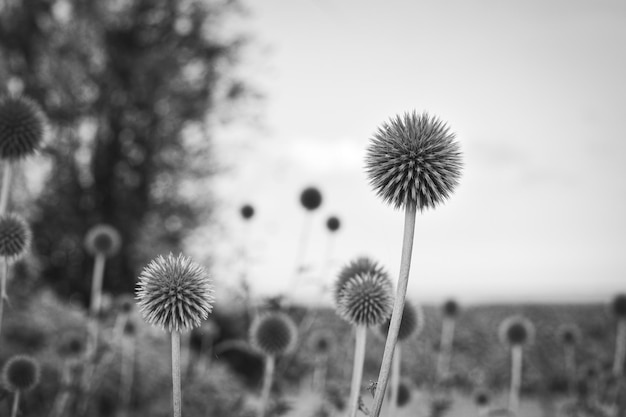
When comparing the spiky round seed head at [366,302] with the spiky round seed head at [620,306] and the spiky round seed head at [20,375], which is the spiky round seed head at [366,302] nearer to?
the spiky round seed head at [20,375]

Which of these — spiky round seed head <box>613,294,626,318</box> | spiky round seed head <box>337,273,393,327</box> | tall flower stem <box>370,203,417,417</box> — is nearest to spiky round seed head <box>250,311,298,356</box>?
spiky round seed head <box>337,273,393,327</box>

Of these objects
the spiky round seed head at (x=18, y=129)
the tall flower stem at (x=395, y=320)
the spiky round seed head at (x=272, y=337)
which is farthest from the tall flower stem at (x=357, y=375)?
the spiky round seed head at (x=18, y=129)

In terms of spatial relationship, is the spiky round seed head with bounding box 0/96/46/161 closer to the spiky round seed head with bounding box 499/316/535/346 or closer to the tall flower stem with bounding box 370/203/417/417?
the tall flower stem with bounding box 370/203/417/417

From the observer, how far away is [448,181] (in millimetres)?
2822

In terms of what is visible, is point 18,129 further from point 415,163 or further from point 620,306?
point 620,306

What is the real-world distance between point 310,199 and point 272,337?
227 centimetres

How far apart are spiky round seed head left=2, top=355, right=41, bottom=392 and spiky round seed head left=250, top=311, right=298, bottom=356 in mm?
1781

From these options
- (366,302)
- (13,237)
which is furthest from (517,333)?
(13,237)

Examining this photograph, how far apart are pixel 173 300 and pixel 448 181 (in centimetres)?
165

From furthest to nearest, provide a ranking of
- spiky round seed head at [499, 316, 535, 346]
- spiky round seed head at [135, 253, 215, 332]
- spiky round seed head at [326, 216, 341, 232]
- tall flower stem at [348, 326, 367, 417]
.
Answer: spiky round seed head at [326, 216, 341, 232] → spiky round seed head at [499, 316, 535, 346] → tall flower stem at [348, 326, 367, 417] → spiky round seed head at [135, 253, 215, 332]

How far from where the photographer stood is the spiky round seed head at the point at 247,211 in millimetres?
6656

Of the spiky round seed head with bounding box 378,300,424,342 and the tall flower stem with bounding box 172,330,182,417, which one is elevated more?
the spiky round seed head with bounding box 378,300,424,342

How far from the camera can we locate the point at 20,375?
3762 millimetres

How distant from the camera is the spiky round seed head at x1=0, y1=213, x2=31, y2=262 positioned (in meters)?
3.73
